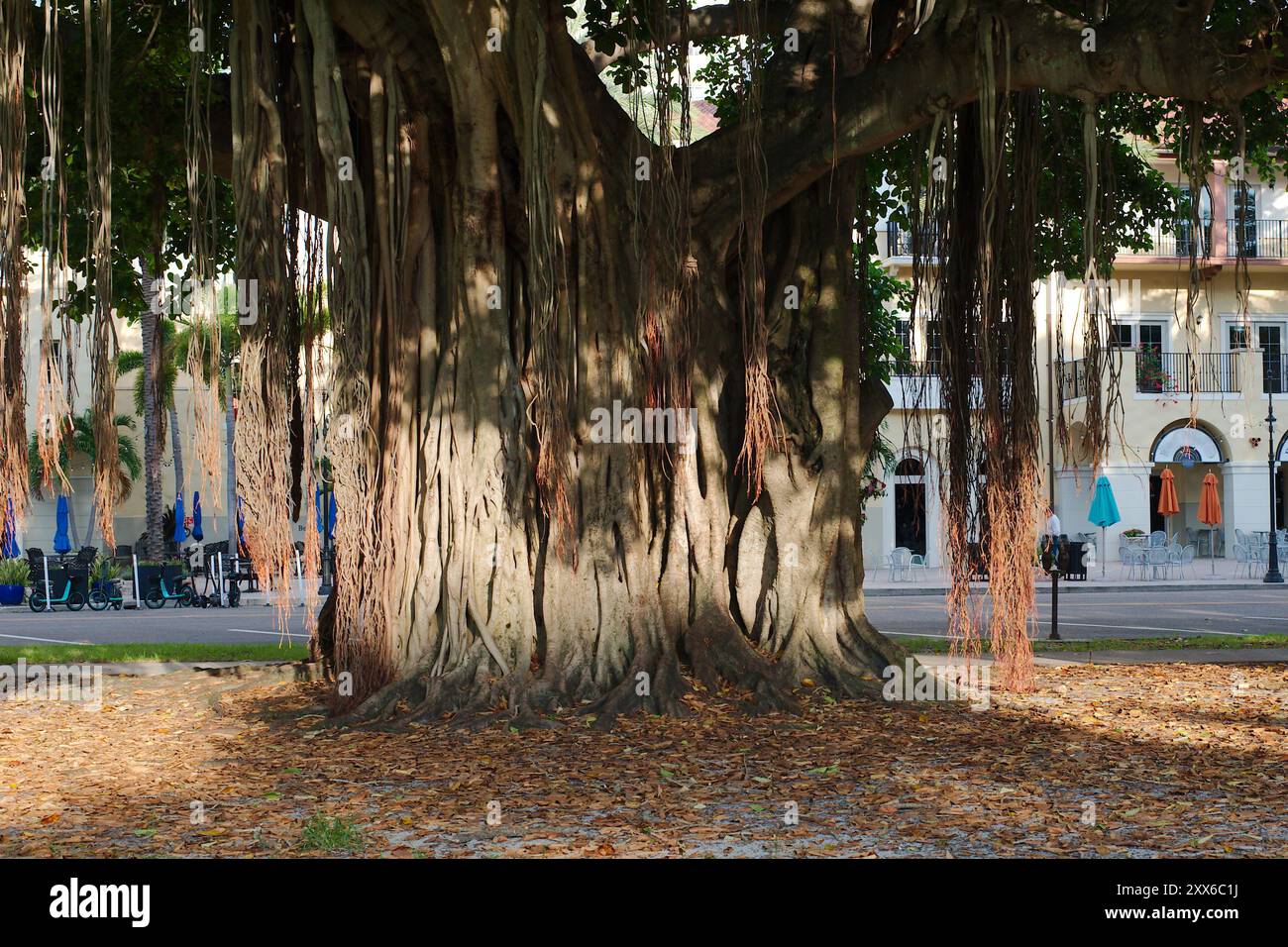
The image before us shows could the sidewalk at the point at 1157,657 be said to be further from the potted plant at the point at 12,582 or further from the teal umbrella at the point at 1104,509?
the potted plant at the point at 12,582

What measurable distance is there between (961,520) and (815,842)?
13.7 ft

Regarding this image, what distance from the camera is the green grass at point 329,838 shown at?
5.29 metres

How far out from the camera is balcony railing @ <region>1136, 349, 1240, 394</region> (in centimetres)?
3403

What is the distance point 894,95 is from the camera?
8.26 m

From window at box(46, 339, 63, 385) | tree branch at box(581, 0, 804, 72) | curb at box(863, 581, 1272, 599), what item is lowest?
curb at box(863, 581, 1272, 599)

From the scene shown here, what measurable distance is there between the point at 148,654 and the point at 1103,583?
19.1m

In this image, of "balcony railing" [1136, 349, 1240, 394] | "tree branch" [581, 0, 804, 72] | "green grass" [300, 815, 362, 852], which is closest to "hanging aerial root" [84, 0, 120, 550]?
"green grass" [300, 815, 362, 852]

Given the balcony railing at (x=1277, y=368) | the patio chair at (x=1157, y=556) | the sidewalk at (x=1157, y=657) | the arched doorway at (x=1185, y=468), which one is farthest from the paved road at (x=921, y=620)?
the balcony railing at (x=1277, y=368)

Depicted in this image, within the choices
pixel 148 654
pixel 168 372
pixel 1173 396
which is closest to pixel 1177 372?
pixel 1173 396

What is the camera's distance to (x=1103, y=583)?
25875 millimetres

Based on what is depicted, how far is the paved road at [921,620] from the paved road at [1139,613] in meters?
0.01

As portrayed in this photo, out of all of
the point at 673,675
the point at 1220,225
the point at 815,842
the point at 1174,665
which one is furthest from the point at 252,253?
the point at 1220,225

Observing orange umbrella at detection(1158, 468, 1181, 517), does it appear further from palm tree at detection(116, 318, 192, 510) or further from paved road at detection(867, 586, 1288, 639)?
palm tree at detection(116, 318, 192, 510)

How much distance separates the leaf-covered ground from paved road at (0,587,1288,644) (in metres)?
7.28
